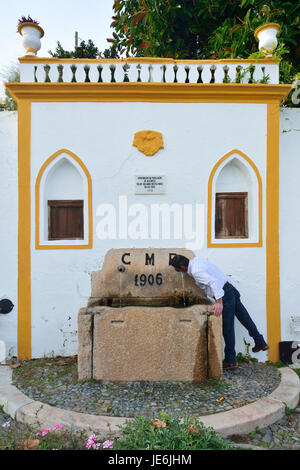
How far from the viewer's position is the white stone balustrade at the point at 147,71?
4.28 meters

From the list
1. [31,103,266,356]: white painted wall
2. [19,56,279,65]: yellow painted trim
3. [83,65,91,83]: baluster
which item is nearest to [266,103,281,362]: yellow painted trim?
[31,103,266,356]: white painted wall

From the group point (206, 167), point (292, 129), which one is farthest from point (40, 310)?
→ point (292, 129)

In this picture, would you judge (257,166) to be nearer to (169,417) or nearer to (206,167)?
(206,167)

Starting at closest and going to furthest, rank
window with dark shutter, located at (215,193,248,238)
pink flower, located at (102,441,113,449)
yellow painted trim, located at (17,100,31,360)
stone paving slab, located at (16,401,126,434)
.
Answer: pink flower, located at (102,441,113,449) < stone paving slab, located at (16,401,126,434) < yellow painted trim, located at (17,100,31,360) < window with dark shutter, located at (215,193,248,238)

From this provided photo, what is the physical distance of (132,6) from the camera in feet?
23.3

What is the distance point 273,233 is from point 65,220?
130 inches

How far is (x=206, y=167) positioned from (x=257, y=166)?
806 millimetres

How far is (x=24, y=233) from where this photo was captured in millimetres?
4211

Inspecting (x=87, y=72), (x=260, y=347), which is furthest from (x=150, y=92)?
(x=260, y=347)

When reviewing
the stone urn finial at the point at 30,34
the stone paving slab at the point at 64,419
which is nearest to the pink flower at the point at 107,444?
the stone paving slab at the point at 64,419

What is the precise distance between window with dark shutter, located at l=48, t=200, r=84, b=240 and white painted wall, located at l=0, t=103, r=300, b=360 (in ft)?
1.11

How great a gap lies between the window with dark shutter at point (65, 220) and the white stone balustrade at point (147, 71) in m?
1.89

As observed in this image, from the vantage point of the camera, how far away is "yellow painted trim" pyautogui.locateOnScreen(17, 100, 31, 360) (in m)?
4.18

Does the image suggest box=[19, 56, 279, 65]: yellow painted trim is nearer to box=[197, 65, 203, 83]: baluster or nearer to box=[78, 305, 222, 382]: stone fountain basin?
box=[197, 65, 203, 83]: baluster
